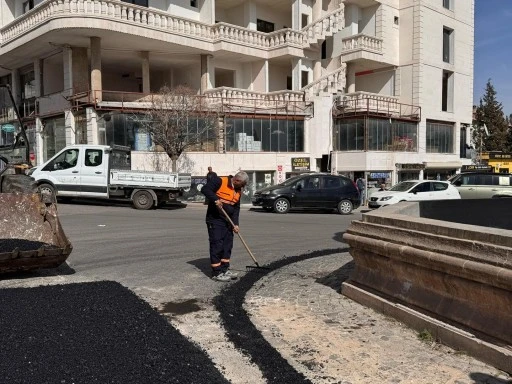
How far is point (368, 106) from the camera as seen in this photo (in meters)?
29.7

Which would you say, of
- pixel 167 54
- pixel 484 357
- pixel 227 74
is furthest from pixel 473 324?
pixel 227 74

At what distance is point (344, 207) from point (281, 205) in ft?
9.54

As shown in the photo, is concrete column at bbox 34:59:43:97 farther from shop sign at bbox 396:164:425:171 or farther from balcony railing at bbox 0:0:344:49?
shop sign at bbox 396:164:425:171

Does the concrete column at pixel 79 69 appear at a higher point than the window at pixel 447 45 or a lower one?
lower

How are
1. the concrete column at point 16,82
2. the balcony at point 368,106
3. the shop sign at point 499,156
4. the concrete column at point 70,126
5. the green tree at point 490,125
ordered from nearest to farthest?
the concrete column at point 70,126 → the balcony at point 368,106 → the concrete column at point 16,82 → the shop sign at point 499,156 → the green tree at point 490,125

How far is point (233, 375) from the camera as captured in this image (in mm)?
3973

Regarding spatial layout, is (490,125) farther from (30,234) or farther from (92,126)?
(30,234)

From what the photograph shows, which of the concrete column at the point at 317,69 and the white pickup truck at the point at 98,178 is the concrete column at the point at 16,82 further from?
the concrete column at the point at 317,69

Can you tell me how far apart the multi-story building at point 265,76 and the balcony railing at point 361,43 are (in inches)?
3.7

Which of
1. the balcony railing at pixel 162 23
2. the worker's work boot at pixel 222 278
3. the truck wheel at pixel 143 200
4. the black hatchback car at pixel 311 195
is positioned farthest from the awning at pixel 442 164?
the worker's work boot at pixel 222 278

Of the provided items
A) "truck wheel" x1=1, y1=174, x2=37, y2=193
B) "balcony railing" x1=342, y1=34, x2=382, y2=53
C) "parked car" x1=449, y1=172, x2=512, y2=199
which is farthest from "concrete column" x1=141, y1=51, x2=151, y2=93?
"truck wheel" x1=1, y1=174, x2=37, y2=193

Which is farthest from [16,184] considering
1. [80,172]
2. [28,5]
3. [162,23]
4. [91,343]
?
[28,5]

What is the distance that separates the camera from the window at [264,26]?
3281 centimetres

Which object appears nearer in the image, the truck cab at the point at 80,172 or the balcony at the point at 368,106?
the truck cab at the point at 80,172
